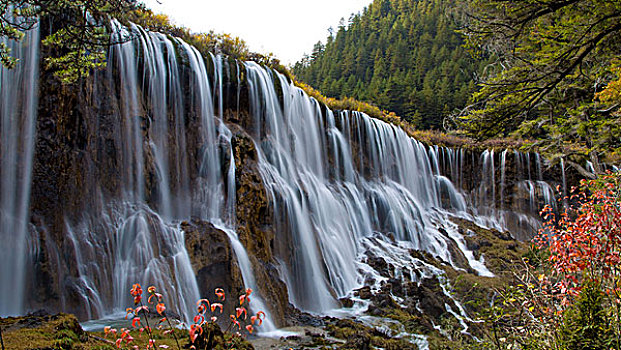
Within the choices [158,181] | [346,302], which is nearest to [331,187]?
[346,302]

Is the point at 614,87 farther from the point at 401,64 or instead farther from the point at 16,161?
the point at 401,64

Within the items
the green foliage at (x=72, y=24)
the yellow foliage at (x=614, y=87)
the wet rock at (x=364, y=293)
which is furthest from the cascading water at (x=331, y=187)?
the yellow foliage at (x=614, y=87)

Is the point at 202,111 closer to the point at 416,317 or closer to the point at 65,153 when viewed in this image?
the point at 65,153

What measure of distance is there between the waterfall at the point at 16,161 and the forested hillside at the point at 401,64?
124ft

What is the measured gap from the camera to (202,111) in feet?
34.2

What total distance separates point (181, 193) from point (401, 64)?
170 feet

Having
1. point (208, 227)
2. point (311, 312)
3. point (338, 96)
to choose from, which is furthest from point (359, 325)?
point (338, 96)

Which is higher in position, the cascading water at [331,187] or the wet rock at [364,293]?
the cascading water at [331,187]

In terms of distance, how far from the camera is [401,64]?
54.7m

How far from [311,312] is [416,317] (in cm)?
257

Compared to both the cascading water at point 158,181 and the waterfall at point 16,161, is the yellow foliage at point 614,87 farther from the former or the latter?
the waterfall at point 16,161

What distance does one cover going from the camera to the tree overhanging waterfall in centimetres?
658

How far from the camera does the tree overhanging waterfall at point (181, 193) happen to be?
21.6ft

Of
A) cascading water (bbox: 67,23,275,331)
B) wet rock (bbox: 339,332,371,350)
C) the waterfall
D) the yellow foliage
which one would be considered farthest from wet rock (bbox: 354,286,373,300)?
the waterfall
